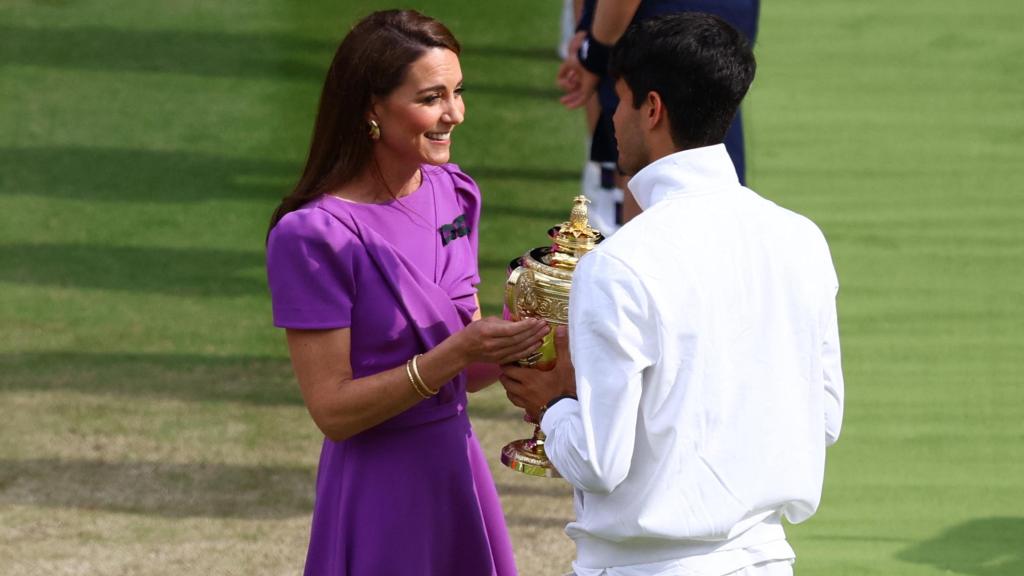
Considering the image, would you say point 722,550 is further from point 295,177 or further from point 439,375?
point 295,177

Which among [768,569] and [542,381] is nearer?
[768,569]

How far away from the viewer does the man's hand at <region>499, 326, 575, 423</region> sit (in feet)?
9.82

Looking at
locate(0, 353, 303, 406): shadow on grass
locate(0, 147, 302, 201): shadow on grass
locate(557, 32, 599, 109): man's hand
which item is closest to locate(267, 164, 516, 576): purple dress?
locate(557, 32, 599, 109): man's hand

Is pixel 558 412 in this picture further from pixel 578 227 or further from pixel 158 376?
pixel 158 376

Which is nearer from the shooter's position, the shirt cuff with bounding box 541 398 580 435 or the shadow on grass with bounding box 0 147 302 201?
the shirt cuff with bounding box 541 398 580 435

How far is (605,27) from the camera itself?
5805mm

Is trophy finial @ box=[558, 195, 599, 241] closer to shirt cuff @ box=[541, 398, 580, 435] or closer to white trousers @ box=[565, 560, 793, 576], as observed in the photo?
shirt cuff @ box=[541, 398, 580, 435]

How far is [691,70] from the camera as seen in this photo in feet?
8.88

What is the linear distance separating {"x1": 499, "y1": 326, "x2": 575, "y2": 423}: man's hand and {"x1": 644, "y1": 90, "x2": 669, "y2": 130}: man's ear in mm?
497

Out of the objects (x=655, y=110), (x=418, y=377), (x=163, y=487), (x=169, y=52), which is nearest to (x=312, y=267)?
(x=418, y=377)

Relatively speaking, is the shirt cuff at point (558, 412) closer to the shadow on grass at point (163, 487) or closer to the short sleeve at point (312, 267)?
the short sleeve at point (312, 267)

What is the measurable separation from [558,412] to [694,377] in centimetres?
28

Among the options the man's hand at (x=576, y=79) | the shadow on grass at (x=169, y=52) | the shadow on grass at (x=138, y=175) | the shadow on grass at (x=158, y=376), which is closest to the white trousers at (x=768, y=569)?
the man's hand at (x=576, y=79)

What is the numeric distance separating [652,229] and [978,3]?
868 cm
